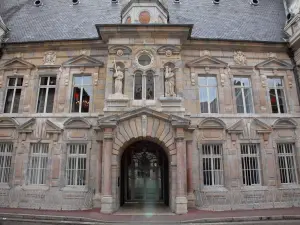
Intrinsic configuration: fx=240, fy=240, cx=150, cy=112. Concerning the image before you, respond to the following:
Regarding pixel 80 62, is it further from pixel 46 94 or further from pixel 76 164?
pixel 76 164

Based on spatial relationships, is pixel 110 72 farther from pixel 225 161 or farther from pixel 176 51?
pixel 225 161

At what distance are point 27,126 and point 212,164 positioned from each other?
30.3ft

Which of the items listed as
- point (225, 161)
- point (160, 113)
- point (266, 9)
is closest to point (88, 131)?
point (160, 113)

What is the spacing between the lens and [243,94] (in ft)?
41.5

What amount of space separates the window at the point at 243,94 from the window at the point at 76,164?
321 inches

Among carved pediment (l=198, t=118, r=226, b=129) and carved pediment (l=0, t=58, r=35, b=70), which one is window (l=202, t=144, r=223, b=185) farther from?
carved pediment (l=0, t=58, r=35, b=70)

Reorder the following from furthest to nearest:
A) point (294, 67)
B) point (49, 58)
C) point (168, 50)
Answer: point (294, 67)
point (49, 58)
point (168, 50)

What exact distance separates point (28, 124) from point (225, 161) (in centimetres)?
976

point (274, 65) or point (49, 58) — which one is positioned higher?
point (49, 58)

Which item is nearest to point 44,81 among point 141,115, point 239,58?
point 141,115

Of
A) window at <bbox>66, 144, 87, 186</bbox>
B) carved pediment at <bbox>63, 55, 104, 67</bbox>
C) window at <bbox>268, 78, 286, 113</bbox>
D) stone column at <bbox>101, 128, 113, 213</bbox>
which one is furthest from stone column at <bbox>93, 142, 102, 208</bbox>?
window at <bbox>268, 78, 286, 113</bbox>

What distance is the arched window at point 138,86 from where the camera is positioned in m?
11.5

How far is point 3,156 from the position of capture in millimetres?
11930

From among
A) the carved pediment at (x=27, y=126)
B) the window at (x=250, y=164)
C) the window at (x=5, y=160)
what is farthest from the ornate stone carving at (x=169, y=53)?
the window at (x=5, y=160)
